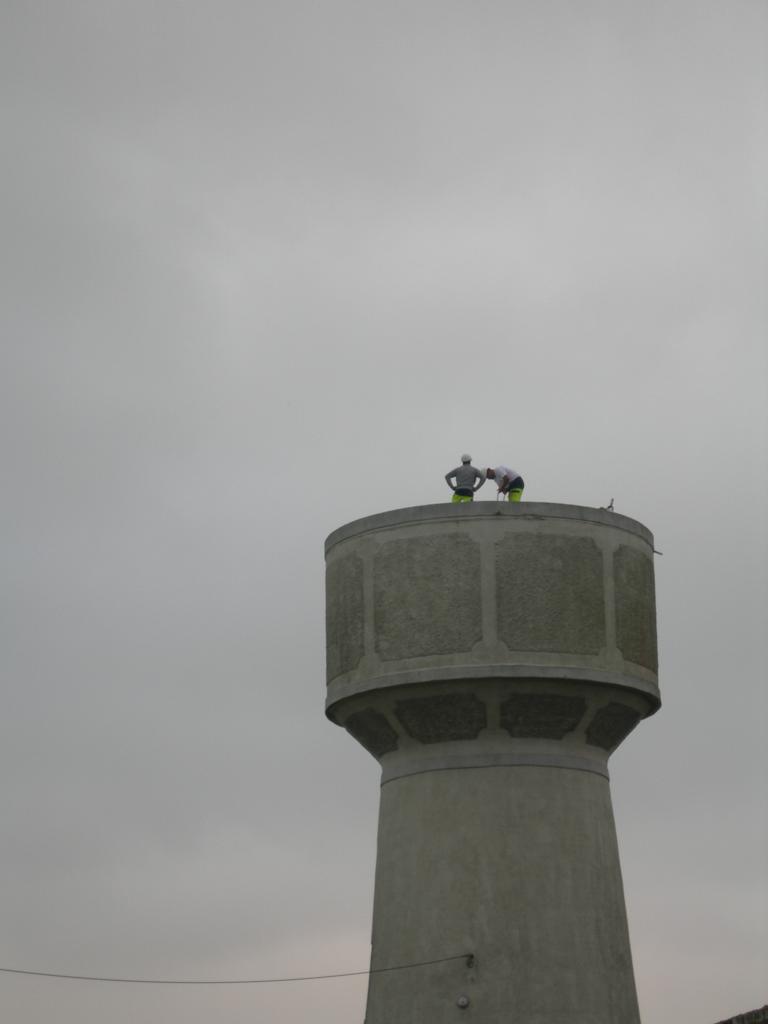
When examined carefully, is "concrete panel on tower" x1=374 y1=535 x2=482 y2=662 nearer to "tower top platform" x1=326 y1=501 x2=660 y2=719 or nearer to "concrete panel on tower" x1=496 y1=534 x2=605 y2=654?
"tower top platform" x1=326 y1=501 x2=660 y2=719

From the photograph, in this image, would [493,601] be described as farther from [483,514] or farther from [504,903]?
[504,903]

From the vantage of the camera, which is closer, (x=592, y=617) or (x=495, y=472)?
(x=592, y=617)

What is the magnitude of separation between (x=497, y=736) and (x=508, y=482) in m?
3.61

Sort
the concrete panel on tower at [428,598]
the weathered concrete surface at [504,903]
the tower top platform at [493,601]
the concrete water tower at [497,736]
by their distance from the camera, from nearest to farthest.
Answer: the weathered concrete surface at [504,903], the concrete water tower at [497,736], the tower top platform at [493,601], the concrete panel on tower at [428,598]

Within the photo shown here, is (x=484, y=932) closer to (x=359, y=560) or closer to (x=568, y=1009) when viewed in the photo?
(x=568, y=1009)

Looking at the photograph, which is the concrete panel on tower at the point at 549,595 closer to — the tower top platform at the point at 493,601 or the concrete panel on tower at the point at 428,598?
the tower top platform at the point at 493,601

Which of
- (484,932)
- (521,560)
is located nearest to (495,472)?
(521,560)

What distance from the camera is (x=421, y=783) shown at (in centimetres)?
2842

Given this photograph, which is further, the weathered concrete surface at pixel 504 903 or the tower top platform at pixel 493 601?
the tower top platform at pixel 493 601

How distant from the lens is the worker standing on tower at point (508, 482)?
29.7m

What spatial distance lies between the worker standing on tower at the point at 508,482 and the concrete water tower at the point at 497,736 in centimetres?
157

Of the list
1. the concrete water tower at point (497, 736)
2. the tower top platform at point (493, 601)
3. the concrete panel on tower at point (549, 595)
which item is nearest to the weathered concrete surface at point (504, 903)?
the concrete water tower at point (497, 736)

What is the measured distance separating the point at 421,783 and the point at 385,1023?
3019 millimetres

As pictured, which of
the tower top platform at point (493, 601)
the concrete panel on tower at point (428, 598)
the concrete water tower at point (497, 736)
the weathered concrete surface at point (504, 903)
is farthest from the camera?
the concrete panel on tower at point (428, 598)
